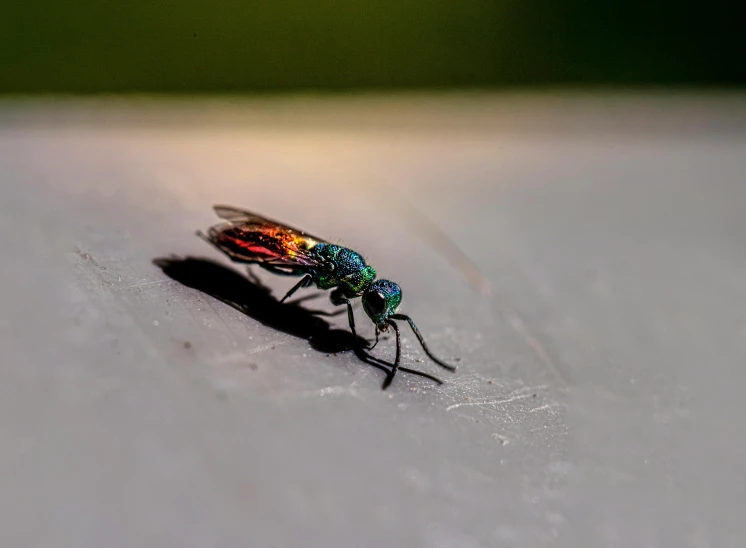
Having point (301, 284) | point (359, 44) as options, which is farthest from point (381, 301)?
point (359, 44)

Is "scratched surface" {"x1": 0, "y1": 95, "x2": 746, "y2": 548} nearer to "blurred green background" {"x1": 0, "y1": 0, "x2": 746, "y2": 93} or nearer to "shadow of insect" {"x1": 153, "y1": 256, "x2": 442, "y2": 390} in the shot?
"shadow of insect" {"x1": 153, "y1": 256, "x2": 442, "y2": 390}

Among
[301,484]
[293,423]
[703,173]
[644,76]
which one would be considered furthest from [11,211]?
[644,76]

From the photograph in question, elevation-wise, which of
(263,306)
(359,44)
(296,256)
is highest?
(359,44)

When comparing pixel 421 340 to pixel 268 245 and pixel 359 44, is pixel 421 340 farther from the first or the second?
pixel 359 44

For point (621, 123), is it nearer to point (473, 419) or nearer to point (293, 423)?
point (473, 419)

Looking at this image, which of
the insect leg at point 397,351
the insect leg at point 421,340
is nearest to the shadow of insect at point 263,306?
the insect leg at point 397,351
